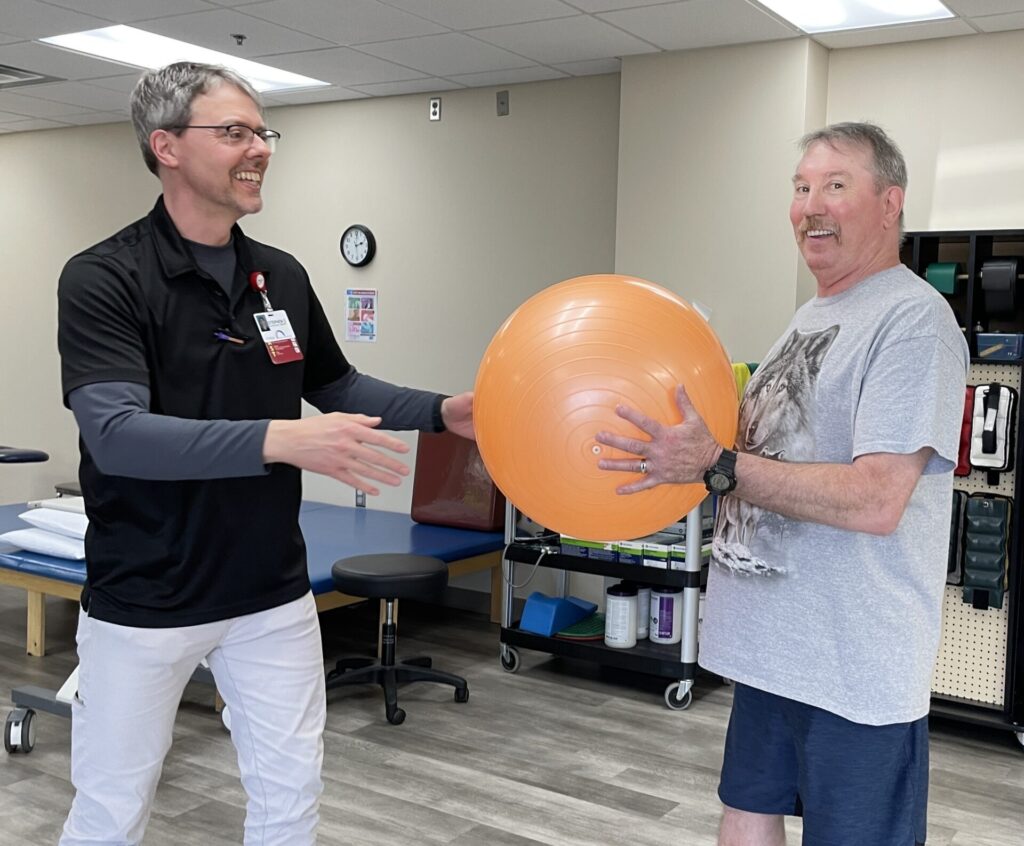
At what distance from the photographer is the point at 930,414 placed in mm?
1681

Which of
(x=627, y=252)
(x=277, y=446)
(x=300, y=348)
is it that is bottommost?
(x=277, y=446)

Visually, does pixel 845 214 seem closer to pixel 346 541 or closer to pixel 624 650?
pixel 624 650

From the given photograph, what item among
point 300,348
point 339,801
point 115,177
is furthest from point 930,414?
point 115,177

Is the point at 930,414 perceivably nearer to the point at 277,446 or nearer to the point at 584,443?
the point at 584,443

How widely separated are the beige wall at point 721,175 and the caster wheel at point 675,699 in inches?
54.1

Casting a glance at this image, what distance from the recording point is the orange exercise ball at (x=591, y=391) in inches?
68.5

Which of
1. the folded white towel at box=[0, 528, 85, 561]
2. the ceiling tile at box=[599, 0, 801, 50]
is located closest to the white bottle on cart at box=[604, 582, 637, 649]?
the folded white towel at box=[0, 528, 85, 561]

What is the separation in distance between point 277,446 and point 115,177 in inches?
225

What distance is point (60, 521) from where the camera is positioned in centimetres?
452

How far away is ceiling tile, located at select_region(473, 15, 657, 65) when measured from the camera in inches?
170

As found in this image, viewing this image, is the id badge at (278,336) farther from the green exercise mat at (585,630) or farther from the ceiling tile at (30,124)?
the ceiling tile at (30,124)

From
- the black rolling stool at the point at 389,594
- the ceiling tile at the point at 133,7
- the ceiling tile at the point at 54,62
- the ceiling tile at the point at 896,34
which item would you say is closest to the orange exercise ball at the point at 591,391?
the black rolling stool at the point at 389,594

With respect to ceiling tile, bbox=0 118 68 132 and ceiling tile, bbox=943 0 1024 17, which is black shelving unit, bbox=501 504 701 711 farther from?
ceiling tile, bbox=0 118 68 132

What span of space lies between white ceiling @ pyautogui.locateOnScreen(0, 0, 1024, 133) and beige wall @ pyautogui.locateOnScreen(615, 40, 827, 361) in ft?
0.39
